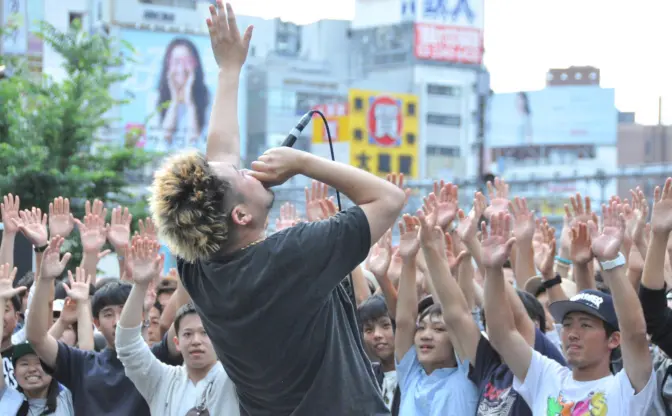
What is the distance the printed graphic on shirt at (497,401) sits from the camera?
5602 millimetres

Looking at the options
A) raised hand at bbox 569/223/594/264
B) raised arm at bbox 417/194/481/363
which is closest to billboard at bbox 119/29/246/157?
raised arm at bbox 417/194/481/363

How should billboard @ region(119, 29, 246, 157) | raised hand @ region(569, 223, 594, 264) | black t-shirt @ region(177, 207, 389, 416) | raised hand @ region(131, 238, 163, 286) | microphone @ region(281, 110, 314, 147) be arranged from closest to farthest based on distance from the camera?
black t-shirt @ region(177, 207, 389, 416)
microphone @ region(281, 110, 314, 147)
raised hand @ region(569, 223, 594, 264)
raised hand @ region(131, 238, 163, 286)
billboard @ region(119, 29, 246, 157)

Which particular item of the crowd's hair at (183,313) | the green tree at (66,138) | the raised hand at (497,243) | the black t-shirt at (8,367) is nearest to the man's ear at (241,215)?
the raised hand at (497,243)

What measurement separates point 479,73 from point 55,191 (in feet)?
222

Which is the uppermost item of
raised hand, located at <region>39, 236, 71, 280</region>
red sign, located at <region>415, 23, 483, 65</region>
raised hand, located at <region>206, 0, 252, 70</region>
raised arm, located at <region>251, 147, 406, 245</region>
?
red sign, located at <region>415, 23, 483, 65</region>

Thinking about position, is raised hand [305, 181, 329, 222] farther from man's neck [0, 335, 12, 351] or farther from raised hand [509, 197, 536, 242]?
man's neck [0, 335, 12, 351]

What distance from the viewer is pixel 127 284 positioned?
7082 mm

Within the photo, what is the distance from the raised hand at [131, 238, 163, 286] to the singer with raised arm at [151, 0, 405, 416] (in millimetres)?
1795

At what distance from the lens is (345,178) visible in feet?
12.6

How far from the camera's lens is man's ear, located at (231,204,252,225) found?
383 cm

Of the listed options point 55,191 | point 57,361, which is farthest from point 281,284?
point 55,191

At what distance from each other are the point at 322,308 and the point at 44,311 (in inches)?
106

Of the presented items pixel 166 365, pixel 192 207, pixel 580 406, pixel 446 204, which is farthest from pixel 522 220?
pixel 192 207

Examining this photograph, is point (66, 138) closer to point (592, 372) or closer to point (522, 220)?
point (522, 220)
